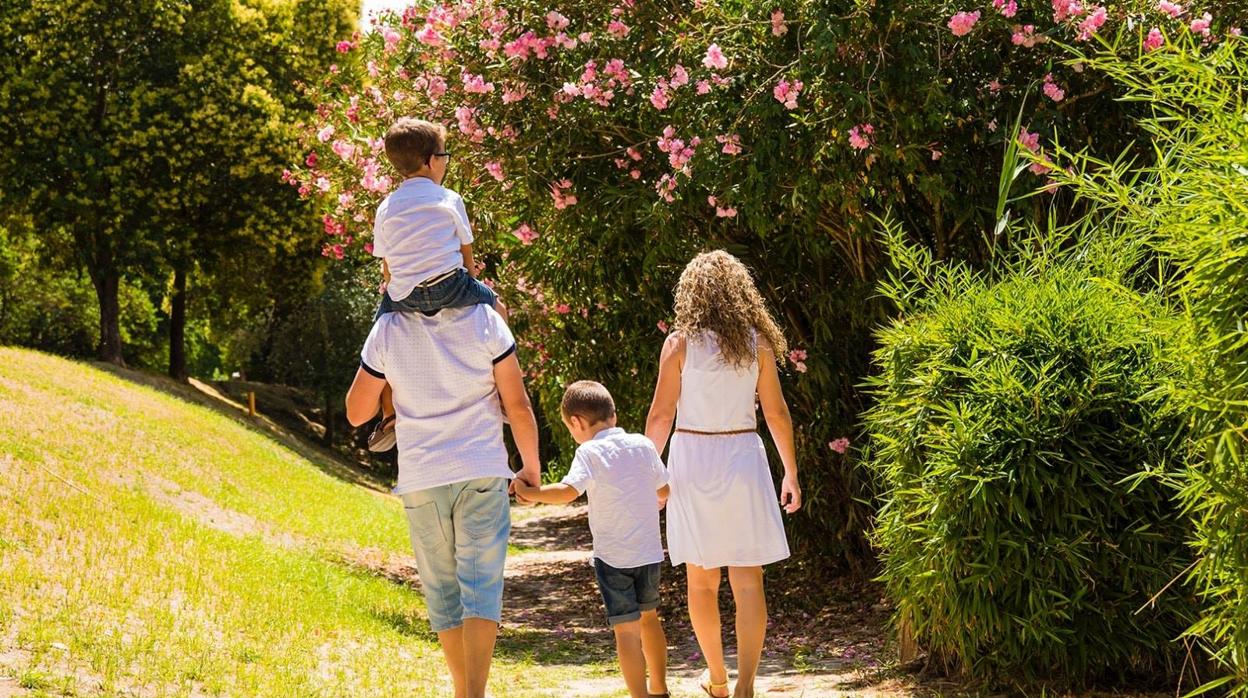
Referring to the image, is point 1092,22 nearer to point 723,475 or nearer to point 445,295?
point 723,475

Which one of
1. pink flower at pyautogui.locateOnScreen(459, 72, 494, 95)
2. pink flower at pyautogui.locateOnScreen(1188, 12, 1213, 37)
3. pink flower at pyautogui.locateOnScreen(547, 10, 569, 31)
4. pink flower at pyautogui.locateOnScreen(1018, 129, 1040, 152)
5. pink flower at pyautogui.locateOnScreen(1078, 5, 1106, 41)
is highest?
pink flower at pyautogui.locateOnScreen(547, 10, 569, 31)

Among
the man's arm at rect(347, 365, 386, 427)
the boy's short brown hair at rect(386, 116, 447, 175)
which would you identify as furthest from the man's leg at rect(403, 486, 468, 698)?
the boy's short brown hair at rect(386, 116, 447, 175)

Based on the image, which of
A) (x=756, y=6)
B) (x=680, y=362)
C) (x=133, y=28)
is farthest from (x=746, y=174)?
(x=133, y=28)

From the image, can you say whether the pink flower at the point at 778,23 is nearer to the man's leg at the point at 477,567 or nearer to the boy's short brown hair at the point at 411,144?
the boy's short brown hair at the point at 411,144

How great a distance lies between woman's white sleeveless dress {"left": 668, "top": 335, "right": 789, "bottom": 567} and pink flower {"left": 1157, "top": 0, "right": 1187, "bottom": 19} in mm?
4063

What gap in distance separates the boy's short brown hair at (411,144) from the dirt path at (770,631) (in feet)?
10.9

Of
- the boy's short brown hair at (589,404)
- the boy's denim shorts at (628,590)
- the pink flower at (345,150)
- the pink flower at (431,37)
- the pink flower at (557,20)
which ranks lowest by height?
the boy's denim shorts at (628,590)

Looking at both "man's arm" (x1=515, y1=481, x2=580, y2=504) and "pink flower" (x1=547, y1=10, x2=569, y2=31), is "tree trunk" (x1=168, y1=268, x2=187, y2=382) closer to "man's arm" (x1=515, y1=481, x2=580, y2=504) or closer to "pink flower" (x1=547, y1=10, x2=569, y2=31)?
"pink flower" (x1=547, y1=10, x2=569, y2=31)

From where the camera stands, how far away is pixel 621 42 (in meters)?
9.28

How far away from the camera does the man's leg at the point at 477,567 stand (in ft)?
14.7

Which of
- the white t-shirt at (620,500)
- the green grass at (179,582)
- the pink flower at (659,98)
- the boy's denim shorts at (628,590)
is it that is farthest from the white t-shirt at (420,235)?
the pink flower at (659,98)

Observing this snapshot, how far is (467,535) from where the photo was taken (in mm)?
4488

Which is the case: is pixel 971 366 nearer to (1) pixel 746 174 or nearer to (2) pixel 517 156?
(1) pixel 746 174

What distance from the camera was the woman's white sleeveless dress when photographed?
550cm
